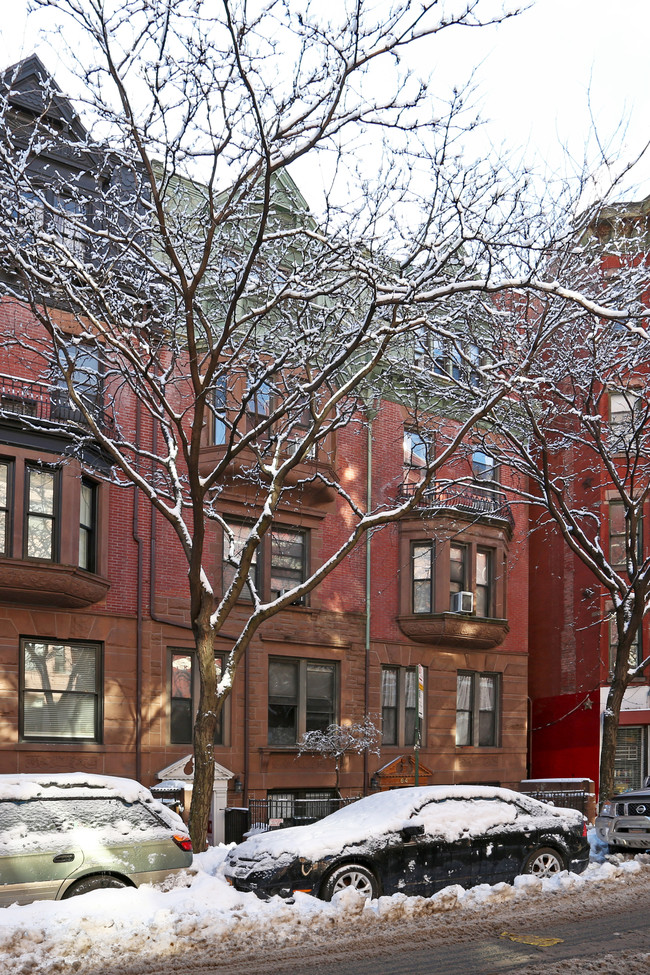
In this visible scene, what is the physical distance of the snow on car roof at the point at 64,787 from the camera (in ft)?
35.2

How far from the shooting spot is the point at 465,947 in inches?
372

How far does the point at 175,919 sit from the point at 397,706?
18.1 metres

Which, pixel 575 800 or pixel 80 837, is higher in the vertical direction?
pixel 80 837

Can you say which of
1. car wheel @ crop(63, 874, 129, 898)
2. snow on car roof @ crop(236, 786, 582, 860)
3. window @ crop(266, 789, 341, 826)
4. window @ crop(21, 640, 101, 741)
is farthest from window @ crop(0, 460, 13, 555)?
car wheel @ crop(63, 874, 129, 898)

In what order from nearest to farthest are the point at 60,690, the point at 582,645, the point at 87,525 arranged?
the point at 60,690
the point at 87,525
the point at 582,645

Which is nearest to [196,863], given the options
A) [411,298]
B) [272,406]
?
[411,298]

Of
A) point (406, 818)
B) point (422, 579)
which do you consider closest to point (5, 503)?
point (406, 818)

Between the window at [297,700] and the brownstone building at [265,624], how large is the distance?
51 millimetres

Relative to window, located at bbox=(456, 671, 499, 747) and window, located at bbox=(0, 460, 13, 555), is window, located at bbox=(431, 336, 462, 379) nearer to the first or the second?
window, located at bbox=(0, 460, 13, 555)

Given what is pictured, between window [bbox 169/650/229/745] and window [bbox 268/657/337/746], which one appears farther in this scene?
window [bbox 268/657/337/746]

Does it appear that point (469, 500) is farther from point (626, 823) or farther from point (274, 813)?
point (626, 823)

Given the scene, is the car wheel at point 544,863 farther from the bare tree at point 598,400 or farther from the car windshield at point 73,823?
the bare tree at point 598,400

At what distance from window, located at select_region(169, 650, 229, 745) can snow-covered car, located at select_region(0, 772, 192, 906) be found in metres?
11.4

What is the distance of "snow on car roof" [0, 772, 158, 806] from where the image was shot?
1073 cm
